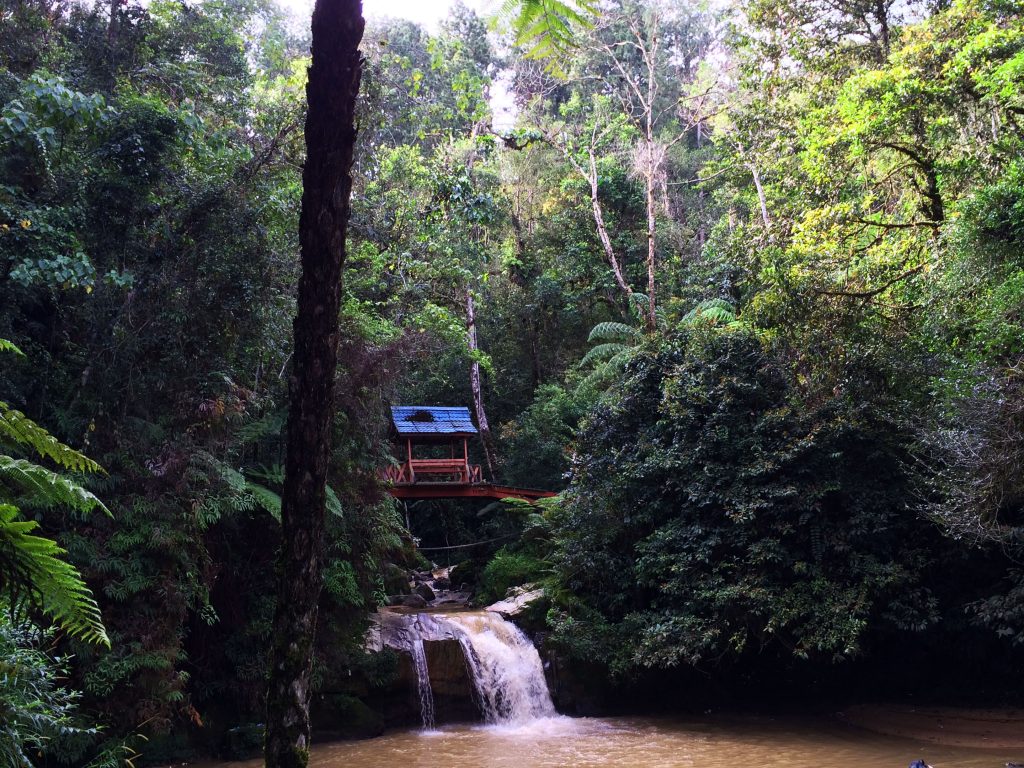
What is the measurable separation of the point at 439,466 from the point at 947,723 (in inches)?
406

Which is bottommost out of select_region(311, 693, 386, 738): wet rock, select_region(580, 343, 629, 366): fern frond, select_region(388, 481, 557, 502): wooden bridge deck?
select_region(311, 693, 386, 738): wet rock

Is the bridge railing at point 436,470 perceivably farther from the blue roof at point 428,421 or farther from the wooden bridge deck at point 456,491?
the blue roof at point 428,421

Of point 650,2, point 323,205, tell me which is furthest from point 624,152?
point 323,205

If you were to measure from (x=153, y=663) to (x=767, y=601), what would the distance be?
698 cm

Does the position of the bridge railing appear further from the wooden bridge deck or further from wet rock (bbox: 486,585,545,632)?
wet rock (bbox: 486,585,545,632)

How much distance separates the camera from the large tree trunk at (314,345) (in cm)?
290

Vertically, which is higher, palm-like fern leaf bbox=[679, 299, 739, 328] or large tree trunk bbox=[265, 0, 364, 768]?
palm-like fern leaf bbox=[679, 299, 739, 328]

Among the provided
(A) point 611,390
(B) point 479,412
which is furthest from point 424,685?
(B) point 479,412

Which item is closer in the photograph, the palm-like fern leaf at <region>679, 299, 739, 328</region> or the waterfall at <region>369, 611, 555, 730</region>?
the waterfall at <region>369, 611, 555, 730</region>

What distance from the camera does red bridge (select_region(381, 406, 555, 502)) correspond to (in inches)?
661

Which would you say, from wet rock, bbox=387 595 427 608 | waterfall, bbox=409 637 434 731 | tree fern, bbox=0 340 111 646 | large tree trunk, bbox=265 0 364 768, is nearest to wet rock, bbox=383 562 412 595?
wet rock, bbox=387 595 427 608

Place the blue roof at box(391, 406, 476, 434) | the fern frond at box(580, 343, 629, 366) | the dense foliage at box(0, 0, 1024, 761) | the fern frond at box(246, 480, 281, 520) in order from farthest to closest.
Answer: the fern frond at box(580, 343, 629, 366)
the blue roof at box(391, 406, 476, 434)
the fern frond at box(246, 480, 281, 520)
the dense foliage at box(0, 0, 1024, 761)

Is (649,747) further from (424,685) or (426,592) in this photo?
(426,592)

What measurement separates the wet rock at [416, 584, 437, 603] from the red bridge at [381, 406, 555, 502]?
2.15 m
